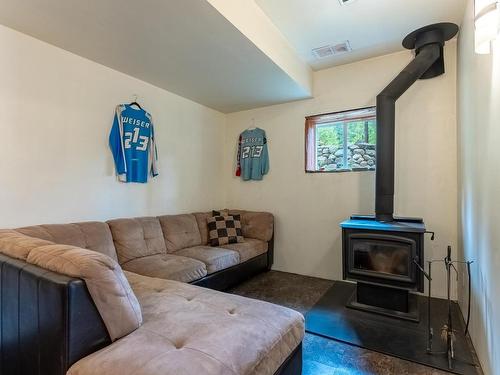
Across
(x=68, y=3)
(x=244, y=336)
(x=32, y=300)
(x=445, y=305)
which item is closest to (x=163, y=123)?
(x=68, y=3)

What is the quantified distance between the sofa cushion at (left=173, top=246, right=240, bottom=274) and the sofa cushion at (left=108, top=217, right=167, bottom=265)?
0.25 metres

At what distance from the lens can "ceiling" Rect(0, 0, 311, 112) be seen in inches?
71.7

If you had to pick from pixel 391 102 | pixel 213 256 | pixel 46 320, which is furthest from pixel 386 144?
pixel 46 320

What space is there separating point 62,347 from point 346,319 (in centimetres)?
208

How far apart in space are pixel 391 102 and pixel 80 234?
3039 mm

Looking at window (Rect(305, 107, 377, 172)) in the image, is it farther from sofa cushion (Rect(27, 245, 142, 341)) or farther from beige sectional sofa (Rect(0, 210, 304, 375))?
sofa cushion (Rect(27, 245, 142, 341))

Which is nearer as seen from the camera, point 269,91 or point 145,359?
point 145,359

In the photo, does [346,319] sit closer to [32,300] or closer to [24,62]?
[32,300]

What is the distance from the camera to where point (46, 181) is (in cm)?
227

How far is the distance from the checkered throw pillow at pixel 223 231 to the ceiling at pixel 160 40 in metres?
1.59

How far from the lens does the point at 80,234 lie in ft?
7.43

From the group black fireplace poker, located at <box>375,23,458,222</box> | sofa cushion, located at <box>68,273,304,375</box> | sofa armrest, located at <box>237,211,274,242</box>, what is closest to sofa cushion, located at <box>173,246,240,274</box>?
sofa armrest, located at <box>237,211,274,242</box>

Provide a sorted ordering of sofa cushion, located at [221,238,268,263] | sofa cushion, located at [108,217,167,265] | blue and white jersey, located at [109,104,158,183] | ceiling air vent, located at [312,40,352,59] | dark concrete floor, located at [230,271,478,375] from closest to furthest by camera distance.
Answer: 1. dark concrete floor, located at [230,271,478,375]
2. sofa cushion, located at [108,217,167,265]
3. blue and white jersey, located at [109,104,158,183]
4. ceiling air vent, located at [312,40,352,59]
5. sofa cushion, located at [221,238,268,263]

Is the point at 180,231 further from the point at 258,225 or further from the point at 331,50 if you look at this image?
the point at 331,50
